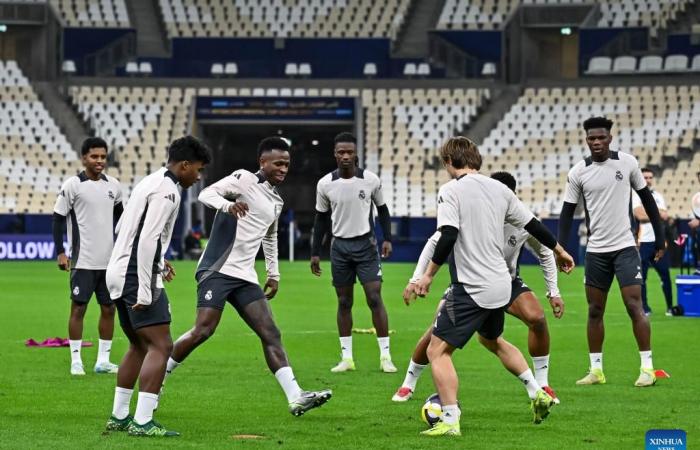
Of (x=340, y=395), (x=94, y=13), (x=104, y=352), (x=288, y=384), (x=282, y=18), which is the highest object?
(x=94, y=13)

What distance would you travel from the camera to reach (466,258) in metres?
10.1

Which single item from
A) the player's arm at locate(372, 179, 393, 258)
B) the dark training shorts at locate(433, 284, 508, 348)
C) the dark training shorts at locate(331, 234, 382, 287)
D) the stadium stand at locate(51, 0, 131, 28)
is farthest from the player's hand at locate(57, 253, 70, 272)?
the stadium stand at locate(51, 0, 131, 28)

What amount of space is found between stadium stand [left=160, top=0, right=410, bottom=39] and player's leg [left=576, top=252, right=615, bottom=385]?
4098 cm

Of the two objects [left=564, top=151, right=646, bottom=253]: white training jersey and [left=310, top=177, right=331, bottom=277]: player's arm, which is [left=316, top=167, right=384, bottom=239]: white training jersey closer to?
[left=310, top=177, right=331, bottom=277]: player's arm

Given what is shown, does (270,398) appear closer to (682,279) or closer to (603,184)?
(603,184)

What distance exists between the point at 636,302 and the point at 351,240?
3.20 metres

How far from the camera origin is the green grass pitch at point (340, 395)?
10008 mm

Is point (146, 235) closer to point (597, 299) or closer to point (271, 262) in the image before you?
point (271, 262)

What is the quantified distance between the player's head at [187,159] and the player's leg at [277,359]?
136 cm

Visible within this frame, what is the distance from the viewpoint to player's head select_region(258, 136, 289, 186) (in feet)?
36.8

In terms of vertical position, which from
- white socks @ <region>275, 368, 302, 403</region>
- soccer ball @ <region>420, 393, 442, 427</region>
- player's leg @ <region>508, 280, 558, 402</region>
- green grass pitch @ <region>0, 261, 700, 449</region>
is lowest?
green grass pitch @ <region>0, 261, 700, 449</region>

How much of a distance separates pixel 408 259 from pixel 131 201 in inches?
1295

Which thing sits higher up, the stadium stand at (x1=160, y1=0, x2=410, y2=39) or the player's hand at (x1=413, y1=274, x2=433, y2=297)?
the stadium stand at (x1=160, y1=0, x2=410, y2=39)

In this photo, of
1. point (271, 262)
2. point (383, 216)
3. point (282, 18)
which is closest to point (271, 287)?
point (271, 262)
